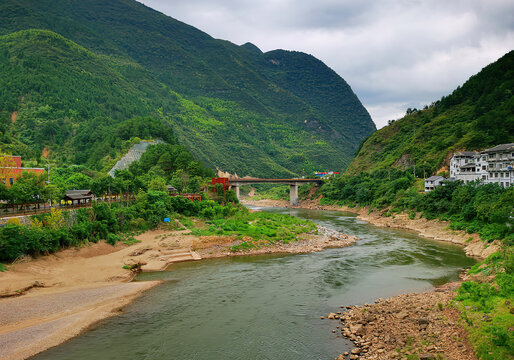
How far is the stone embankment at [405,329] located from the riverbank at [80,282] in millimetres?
17678

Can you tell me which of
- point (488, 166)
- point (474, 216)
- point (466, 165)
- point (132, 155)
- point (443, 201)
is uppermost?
point (132, 155)

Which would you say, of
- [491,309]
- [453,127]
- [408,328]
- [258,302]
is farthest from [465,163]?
[258,302]

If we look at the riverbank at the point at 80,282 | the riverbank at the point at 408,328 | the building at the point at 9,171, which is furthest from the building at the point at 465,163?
the building at the point at 9,171

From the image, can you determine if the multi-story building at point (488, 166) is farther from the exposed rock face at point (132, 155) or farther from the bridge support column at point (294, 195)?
the exposed rock face at point (132, 155)

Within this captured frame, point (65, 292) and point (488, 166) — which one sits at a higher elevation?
point (488, 166)

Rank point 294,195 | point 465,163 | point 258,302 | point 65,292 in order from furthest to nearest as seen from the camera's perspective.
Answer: point 294,195 < point 465,163 < point 65,292 < point 258,302

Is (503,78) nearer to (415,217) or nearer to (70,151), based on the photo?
(415,217)

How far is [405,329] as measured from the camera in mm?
20891

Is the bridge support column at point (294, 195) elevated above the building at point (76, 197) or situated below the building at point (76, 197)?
below

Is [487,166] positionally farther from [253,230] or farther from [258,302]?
[258,302]

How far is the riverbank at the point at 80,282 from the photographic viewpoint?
2277 cm

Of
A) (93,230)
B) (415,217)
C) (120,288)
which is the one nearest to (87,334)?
(120,288)

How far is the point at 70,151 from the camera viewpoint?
4053 inches

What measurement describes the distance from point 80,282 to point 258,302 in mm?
17171
